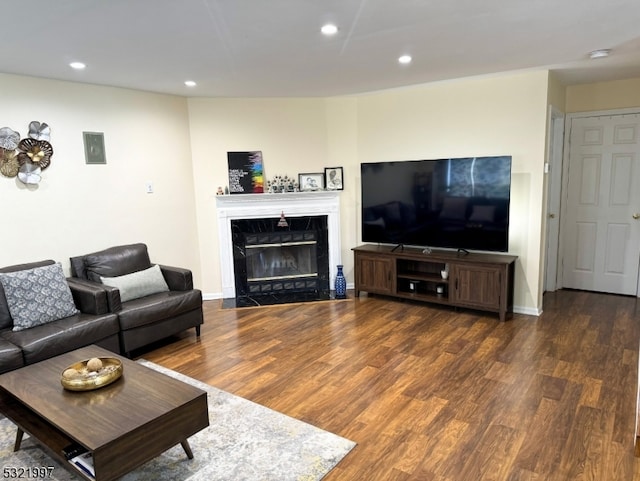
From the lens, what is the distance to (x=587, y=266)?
5.32m

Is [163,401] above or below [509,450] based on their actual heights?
above

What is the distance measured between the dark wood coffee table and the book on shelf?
0.04 metres

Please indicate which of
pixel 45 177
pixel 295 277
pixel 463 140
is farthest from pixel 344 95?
pixel 45 177

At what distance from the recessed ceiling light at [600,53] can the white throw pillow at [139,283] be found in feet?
14.1

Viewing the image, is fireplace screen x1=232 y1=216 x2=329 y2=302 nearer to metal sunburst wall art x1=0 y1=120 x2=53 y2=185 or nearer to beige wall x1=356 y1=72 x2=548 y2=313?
beige wall x1=356 y1=72 x2=548 y2=313

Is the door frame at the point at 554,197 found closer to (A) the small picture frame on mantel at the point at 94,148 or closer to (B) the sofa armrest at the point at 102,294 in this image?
(B) the sofa armrest at the point at 102,294

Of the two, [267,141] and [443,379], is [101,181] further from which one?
[443,379]

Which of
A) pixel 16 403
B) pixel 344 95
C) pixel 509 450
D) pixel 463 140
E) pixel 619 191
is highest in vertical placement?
pixel 344 95

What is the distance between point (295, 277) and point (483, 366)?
2793 mm

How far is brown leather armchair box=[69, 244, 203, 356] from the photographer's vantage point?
143 inches

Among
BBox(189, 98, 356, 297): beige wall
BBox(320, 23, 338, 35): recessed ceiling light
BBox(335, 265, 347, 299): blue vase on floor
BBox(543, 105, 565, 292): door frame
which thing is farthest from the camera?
BBox(335, 265, 347, 299): blue vase on floor

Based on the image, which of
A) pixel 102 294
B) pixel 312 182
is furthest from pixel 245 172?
pixel 102 294

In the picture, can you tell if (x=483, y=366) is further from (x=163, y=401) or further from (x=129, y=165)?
(x=129, y=165)

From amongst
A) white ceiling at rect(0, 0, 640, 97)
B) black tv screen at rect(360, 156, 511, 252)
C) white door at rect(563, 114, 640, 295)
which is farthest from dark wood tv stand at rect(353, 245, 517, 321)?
white ceiling at rect(0, 0, 640, 97)
